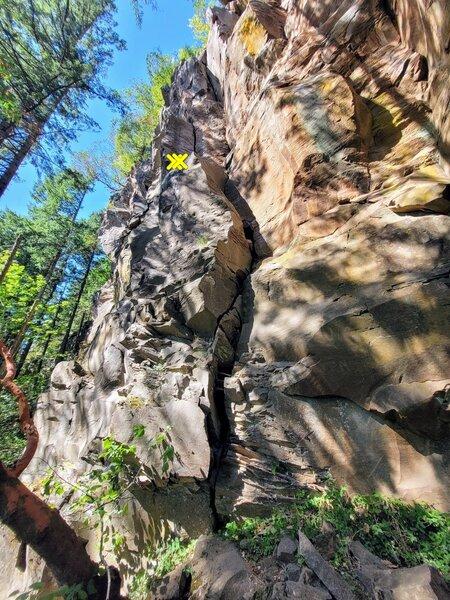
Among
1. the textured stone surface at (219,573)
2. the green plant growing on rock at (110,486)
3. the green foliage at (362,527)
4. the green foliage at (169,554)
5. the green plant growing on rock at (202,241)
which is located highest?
the green plant growing on rock at (202,241)

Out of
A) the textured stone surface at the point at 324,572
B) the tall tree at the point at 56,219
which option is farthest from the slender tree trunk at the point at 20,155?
the textured stone surface at the point at 324,572

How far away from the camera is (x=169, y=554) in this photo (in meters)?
4.03

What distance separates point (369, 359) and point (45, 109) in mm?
12653

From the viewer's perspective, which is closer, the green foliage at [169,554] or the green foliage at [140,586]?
the green foliage at [140,586]

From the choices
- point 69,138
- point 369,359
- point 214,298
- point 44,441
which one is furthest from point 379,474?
point 69,138

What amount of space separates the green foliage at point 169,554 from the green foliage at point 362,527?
0.60 m

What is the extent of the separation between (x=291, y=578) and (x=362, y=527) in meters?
1.08

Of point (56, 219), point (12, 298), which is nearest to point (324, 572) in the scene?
point (12, 298)

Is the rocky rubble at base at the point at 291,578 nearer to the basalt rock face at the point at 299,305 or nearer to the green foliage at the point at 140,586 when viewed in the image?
the green foliage at the point at 140,586

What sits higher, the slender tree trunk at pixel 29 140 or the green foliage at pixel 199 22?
the green foliage at pixel 199 22

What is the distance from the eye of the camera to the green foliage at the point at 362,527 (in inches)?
119

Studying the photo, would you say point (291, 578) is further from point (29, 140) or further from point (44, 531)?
point (29, 140)

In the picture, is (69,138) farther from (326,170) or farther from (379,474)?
(379,474)

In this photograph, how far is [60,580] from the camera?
3234 millimetres
